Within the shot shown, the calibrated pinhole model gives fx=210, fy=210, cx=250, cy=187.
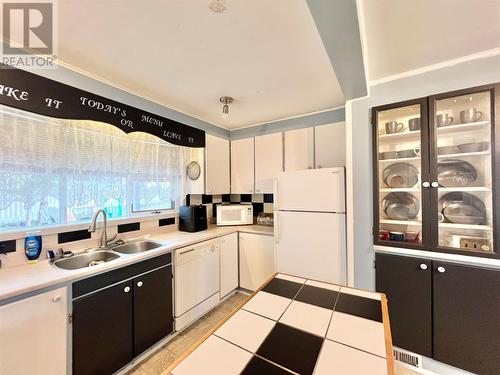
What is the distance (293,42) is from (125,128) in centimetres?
163

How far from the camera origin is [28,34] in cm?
133

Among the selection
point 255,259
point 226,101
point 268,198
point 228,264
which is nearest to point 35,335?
point 228,264

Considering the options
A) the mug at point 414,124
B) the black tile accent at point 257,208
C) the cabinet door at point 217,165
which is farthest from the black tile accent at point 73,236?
the mug at point 414,124

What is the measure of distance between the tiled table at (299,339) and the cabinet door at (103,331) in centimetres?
108

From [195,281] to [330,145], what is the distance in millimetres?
2134

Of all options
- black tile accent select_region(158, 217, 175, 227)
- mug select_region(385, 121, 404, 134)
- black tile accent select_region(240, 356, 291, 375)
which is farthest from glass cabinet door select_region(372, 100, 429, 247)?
black tile accent select_region(158, 217, 175, 227)

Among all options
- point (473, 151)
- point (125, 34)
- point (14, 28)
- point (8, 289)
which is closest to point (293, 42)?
point (125, 34)

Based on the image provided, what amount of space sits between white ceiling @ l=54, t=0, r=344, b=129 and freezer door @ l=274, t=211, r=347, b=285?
50.6 inches

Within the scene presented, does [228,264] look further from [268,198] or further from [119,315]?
[119,315]

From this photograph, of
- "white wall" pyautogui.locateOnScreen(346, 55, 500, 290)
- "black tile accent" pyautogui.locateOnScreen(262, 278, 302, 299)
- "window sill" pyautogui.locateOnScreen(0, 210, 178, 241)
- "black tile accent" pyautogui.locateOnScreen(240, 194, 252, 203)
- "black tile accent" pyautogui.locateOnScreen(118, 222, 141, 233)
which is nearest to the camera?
"black tile accent" pyautogui.locateOnScreen(262, 278, 302, 299)

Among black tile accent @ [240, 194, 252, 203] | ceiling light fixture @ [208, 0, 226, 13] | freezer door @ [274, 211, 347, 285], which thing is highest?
ceiling light fixture @ [208, 0, 226, 13]

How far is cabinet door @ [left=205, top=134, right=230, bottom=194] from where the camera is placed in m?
2.88

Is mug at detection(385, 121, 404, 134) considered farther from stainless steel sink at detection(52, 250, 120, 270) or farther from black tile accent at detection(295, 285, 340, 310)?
stainless steel sink at detection(52, 250, 120, 270)

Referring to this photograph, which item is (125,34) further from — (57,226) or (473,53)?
(473,53)
